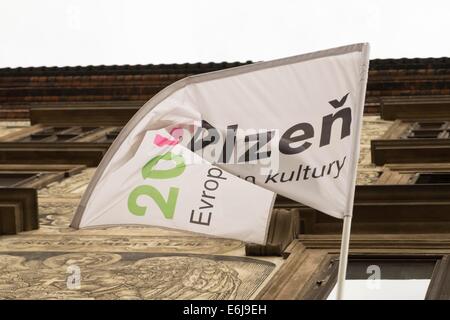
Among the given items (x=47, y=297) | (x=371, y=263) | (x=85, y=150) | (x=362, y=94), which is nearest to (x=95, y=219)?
(x=47, y=297)

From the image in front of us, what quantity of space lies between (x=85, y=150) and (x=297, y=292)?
956 cm

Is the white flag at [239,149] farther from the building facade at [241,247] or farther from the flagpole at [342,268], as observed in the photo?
the building facade at [241,247]

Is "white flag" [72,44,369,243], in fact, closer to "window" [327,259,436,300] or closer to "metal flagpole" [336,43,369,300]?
"metal flagpole" [336,43,369,300]

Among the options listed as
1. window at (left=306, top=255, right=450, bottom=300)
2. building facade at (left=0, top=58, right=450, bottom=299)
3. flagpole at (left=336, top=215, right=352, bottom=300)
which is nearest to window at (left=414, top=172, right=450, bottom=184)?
building facade at (left=0, top=58, right=450, bottom=299)

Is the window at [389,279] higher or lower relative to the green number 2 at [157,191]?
lower

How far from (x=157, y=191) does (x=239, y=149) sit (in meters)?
0.96

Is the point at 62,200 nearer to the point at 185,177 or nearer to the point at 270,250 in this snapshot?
the point at 270,250

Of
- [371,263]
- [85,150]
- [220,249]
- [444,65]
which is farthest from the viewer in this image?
[444,65]

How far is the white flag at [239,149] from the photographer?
8.54 meters

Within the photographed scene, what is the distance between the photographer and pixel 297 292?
33.4ft

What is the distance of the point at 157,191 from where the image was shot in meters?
9.46

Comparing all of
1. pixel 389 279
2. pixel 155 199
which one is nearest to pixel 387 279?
pixel 389 279

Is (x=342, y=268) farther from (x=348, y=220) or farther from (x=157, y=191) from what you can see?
(x=157, y=191)

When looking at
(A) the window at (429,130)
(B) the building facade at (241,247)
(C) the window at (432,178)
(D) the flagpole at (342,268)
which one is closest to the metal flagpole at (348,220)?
(D) the flagpole at (342,268)
